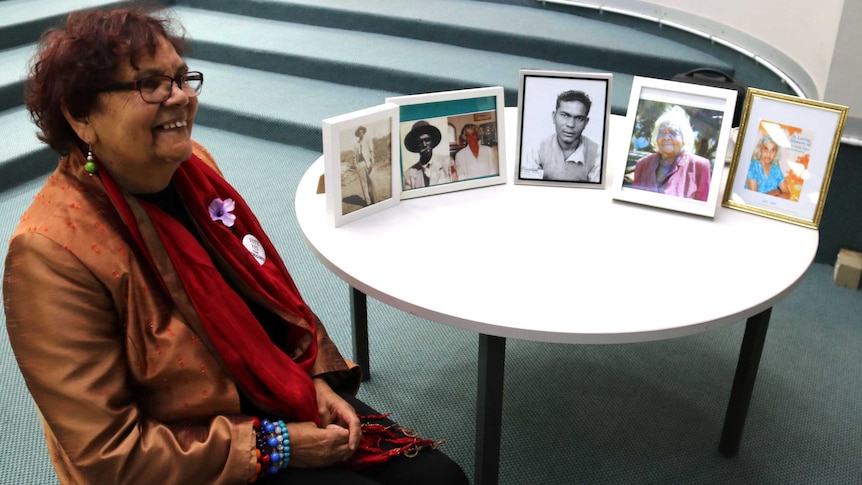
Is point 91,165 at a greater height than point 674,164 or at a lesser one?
greater

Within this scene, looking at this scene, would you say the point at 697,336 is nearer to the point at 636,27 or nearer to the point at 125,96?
the point at 125,96

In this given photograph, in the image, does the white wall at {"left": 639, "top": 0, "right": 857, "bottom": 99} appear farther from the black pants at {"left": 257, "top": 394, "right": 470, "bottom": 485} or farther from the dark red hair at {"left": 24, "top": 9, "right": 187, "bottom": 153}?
the dark red hair at {"left": 24, "top": 9, "right": 187, "bottom": 153}

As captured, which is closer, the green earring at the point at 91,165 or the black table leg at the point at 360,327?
the green earring at the point at 91,165

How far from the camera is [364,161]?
69.3 inches

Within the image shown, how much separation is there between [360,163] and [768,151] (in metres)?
0.93

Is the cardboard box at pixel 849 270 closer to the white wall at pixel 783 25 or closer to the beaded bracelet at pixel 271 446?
the white wall at pixel 783 25

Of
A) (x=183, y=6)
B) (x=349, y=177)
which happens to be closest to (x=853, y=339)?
(x=349, y=177)

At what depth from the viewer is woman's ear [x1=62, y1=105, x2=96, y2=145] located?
1.20 meters

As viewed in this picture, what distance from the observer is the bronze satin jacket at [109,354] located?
115 centimetres

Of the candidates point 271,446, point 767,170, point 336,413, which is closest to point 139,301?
point 271,446

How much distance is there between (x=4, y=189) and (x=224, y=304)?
2746 mm

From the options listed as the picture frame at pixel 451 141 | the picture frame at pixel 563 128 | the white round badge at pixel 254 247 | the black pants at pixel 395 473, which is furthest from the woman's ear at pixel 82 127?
the picture frame at pixel 563 128

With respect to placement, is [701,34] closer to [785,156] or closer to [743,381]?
[785,156]

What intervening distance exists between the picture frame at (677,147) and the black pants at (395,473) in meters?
0.76
